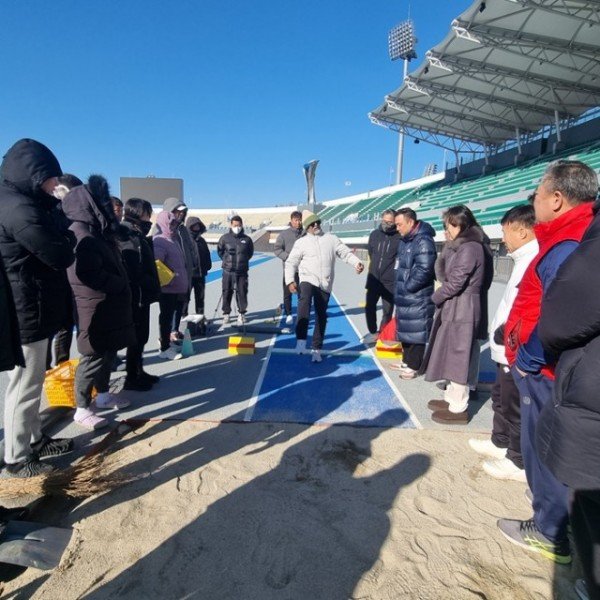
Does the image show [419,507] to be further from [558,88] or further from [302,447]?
[558,88]

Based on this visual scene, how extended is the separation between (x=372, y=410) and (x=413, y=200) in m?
29.8

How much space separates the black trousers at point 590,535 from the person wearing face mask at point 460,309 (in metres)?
1.79

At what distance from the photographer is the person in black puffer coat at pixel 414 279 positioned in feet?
12.7

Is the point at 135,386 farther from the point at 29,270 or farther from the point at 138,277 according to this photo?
the point at 29,270

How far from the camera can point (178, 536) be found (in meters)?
1.93

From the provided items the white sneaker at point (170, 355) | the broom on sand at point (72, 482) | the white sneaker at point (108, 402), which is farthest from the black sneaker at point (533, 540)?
the white sneaker at point (170, 355)

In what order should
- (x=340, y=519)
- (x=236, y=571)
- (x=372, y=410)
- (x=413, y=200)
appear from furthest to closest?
1. (x=413, y=200)
2. (x=372, y=410)
3. (x=340, y=519)
4. (x=236, y=571)

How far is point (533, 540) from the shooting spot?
6.20ft

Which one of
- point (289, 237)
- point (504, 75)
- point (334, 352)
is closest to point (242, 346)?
point (334, 352)

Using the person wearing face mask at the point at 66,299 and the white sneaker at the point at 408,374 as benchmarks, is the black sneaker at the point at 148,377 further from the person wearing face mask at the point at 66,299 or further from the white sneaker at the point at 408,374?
the white sneaker at the point at 408,374

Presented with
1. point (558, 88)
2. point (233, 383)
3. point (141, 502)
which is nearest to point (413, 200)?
point (558, 88)

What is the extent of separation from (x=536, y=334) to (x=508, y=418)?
1161 millimetres

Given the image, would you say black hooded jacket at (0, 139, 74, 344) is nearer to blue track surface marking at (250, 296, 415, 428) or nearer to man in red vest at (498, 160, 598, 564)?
Answer: blue track surface marking at (250, 296, 415, 428)

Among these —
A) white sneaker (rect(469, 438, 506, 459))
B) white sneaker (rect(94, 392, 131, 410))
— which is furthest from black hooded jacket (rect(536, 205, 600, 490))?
white sneaker (rect(94, 392, 131, 410))
